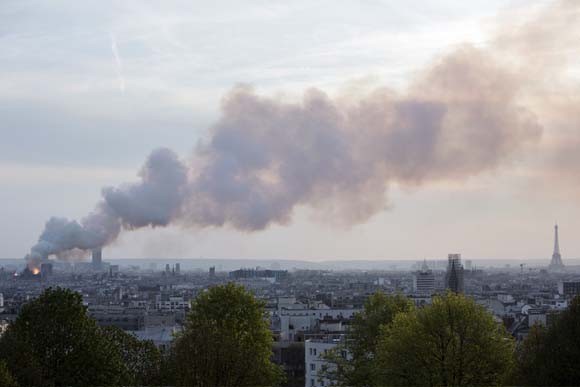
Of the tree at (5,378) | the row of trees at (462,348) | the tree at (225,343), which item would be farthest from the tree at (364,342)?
the tree at (5,378)

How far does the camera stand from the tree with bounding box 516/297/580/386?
131ft

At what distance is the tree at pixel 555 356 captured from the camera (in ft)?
131

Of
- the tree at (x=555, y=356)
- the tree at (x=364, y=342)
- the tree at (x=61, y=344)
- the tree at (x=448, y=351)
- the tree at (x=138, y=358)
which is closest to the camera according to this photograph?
the tree at (x=555, y=356)

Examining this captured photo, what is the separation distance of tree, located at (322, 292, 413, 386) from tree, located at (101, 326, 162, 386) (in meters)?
8.63

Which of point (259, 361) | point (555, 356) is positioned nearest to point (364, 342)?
point (259, 361)

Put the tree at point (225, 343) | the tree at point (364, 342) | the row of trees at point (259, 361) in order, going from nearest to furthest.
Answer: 1. the row of trees at point (259, 361)
2. the tree at point (225, 343)
3. the tree at point (364, 342)

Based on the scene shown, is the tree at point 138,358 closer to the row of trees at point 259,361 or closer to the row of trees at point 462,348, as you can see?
the row of trees at point 259,361

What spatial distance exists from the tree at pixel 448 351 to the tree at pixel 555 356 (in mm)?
1923

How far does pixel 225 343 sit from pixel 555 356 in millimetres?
12351

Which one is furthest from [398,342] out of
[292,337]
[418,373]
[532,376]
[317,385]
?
[292,337]

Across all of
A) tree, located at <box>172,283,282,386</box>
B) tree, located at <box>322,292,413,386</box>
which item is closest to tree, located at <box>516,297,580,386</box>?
tree, located at <box>172,283,282,386</box>

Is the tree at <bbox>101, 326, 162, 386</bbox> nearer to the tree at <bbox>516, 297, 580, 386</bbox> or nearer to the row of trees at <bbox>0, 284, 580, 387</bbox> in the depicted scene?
the row of trees at <bbox>0, 284, 580, 387</bbox>

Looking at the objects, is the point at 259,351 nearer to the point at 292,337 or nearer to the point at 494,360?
the point at 494,360

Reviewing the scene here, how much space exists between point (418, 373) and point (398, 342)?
4.83 ft
